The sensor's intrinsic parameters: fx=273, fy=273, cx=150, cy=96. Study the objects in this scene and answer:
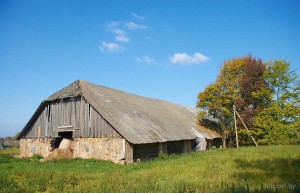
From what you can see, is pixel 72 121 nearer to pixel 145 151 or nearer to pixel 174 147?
pixel 145 151

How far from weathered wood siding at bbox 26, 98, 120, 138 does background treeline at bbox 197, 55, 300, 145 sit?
14263mm

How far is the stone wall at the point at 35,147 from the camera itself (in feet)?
74.7

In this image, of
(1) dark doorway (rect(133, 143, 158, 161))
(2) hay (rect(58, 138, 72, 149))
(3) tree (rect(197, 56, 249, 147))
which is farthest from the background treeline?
(2) hay (rect(58, 138, 72, 149))

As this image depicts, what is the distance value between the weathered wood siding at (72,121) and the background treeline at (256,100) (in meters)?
14.3

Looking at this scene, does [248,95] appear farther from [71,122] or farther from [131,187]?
[131,187]

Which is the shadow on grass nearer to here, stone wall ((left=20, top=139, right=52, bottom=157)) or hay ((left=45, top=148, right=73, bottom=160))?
hay ((left=45, top=148, right=73, bottom=160))

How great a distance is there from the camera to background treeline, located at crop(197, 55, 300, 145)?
2714 centimetres

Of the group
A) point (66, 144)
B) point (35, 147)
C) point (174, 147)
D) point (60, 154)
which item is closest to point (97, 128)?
point (66, 144)

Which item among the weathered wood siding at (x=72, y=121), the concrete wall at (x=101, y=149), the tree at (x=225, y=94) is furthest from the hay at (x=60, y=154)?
the tree at (x=225, y=94)

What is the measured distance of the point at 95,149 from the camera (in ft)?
64.2

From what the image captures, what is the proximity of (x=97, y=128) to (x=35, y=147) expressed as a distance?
7.38 m

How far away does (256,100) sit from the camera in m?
29.6

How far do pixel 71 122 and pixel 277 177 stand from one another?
53.1 ft

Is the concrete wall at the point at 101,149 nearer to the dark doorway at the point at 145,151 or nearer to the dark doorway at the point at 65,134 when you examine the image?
the dark doorway at the point at 65,134
